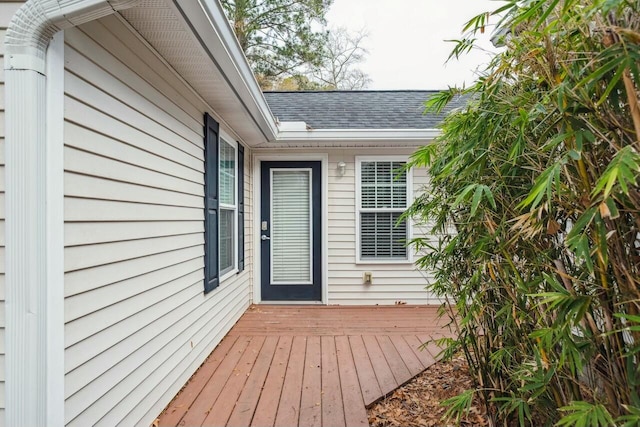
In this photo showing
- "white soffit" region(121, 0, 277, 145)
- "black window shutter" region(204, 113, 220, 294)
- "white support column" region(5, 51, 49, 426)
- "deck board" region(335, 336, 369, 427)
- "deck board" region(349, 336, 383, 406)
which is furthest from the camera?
"black window shutter" region(204, 113, 220, 294)

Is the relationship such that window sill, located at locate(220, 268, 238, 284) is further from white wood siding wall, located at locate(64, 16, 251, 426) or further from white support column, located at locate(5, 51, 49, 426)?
white support column, located at locate(5, 51, 49, 426)

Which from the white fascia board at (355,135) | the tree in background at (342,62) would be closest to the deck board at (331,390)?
the white fascia board at (355,135)

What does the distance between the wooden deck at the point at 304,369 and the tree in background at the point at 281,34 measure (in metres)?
7.77

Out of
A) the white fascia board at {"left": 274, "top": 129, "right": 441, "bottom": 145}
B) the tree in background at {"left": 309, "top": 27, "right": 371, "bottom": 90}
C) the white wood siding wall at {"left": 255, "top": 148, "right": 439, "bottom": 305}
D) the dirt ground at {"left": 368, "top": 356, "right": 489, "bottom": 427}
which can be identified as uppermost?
the tree in background at {"left": 309, "top": 27, "right": 371, "bottom": 90}

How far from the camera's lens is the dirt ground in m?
2.06

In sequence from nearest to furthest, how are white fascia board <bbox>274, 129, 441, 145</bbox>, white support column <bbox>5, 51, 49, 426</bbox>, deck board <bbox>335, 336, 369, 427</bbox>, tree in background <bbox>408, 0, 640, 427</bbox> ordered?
tree in background <bbox>408, 0, 640, 427</bbox> < white support column <bbox>5, 51, 49, 426</bbox> < deck board <bbox>335, 336, 369, 427</bbox> < white fascia board <bbox>274, 129, 441, 145</bbox>

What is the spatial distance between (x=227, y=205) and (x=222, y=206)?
16 cm

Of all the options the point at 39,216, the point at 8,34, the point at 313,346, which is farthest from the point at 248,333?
the point at 8,34

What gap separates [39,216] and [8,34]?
26.4 inches

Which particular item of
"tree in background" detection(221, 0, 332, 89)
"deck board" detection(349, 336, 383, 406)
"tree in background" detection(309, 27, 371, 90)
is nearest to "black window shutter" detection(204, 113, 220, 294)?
"deck board" detection(349, 336, 383, 406)

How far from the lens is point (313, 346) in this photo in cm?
319

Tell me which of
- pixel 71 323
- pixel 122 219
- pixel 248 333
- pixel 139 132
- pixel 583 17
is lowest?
pixel 248 333

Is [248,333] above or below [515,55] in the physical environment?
below

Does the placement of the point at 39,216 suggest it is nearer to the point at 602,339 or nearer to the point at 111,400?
the point at 111,400
